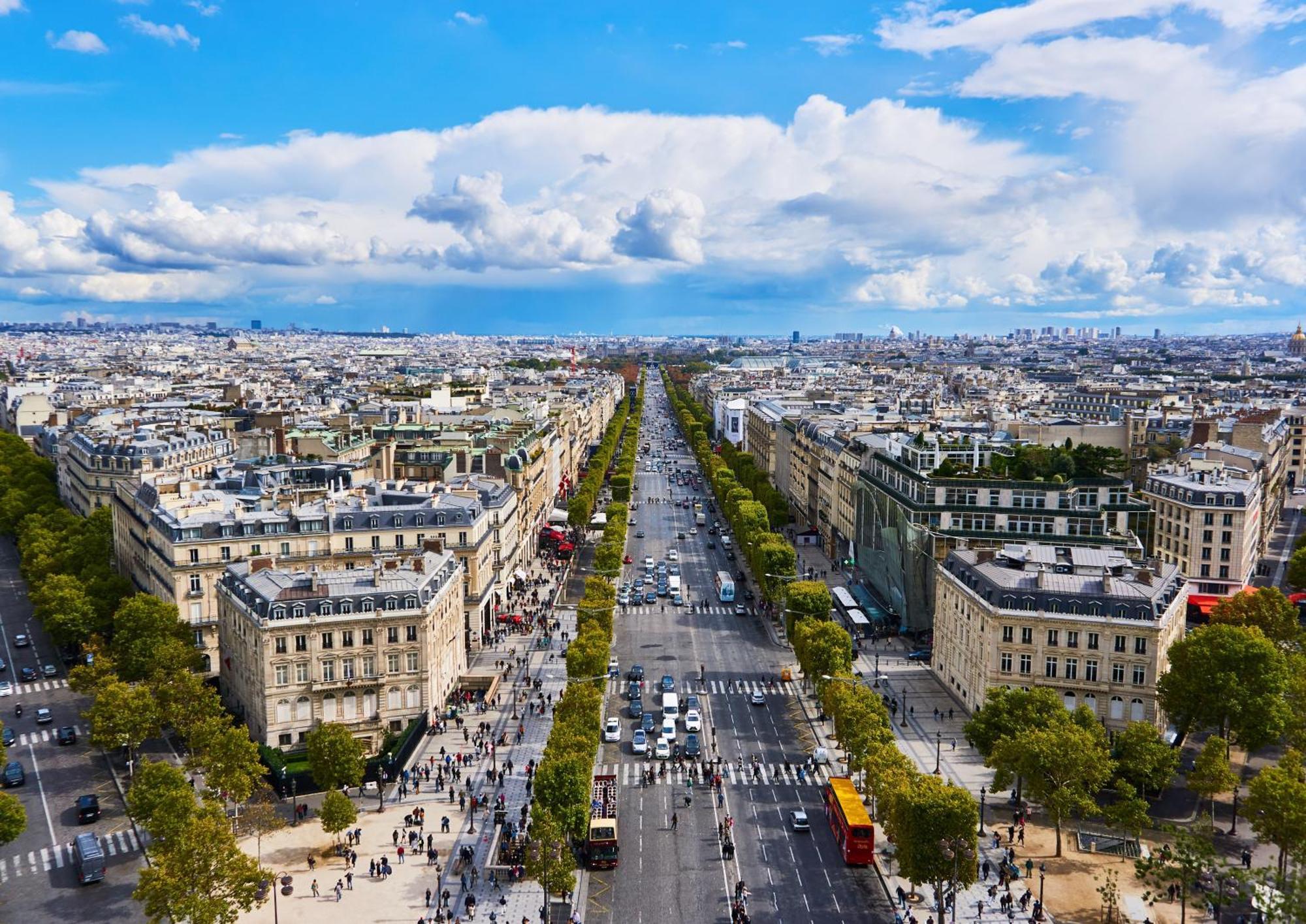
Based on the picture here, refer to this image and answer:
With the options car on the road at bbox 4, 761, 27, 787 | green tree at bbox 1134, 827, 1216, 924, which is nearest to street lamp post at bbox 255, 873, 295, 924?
car on the road at bbox 4, 761, 27, 787

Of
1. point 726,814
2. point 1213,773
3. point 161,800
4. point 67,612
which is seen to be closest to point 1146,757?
point 1213,773

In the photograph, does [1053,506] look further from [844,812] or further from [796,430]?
[796,430]

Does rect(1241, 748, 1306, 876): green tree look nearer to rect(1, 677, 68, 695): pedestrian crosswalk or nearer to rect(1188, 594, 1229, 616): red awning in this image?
rect(1188, 594, 1229, 616): red awning

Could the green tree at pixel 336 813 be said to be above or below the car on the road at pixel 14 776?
above

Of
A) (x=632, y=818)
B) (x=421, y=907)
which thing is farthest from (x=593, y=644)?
(x=421, y=907)

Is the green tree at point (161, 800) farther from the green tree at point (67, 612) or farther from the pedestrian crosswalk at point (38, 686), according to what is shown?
the green tree at point (67, 612)

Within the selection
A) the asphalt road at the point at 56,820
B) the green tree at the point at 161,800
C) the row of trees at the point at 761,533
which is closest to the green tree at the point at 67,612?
the asphalt road at the point at 56,820
